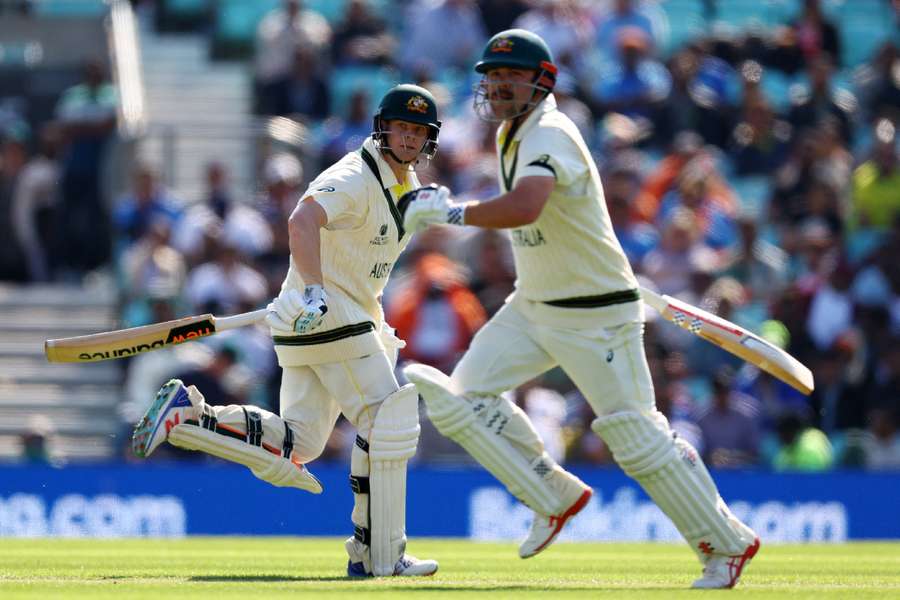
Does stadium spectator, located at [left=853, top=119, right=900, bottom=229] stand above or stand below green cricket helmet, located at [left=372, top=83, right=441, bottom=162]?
below

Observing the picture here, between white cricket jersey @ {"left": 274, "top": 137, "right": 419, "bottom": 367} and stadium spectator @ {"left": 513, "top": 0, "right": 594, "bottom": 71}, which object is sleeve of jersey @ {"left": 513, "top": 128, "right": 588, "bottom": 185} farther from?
stadium spectator @ {"left": 513, "top": 0, "right": 594, "bottom": 71}

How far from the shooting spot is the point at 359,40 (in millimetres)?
15445

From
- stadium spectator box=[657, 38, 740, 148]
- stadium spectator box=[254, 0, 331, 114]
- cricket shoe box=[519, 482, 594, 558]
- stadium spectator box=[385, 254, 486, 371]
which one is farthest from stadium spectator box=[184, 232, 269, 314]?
cricket shoe box=[519, 482, 594, 558]

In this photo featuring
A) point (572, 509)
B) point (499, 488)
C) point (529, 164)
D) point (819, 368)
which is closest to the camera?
point (529, 164)

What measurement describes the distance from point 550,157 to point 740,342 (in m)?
1.35

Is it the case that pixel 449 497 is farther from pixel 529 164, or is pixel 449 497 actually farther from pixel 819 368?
pixel 529 164

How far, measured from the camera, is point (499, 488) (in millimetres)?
11414

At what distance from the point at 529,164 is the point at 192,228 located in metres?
7.32

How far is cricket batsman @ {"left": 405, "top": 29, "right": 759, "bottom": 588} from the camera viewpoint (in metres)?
6.68

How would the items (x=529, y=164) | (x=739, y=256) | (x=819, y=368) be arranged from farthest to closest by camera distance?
(x=739, y=256), (x=819, y=368), (x=529, y=164)

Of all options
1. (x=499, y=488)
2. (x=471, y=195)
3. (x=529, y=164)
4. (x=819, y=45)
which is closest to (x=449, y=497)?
(x=499, y=488)

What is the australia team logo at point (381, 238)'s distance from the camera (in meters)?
7.14

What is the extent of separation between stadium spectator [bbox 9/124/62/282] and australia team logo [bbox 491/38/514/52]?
8122 mm

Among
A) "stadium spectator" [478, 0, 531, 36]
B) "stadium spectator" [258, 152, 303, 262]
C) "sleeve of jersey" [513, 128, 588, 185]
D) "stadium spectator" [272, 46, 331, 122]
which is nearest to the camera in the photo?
"sleeve of jersey" [513, 128, 588, 185]
